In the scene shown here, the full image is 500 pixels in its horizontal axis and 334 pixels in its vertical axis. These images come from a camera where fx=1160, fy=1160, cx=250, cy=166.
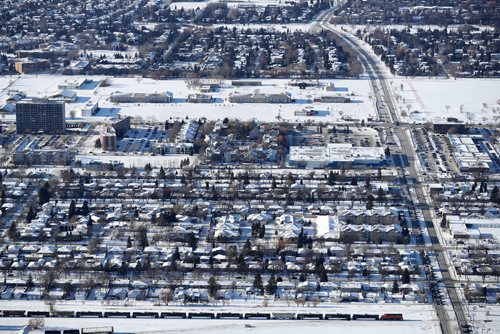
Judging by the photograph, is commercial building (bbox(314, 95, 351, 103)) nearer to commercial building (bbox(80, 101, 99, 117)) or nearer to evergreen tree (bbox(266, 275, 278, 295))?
commercial building (bbox(80, 101, 99, 117))

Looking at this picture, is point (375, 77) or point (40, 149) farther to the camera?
point (375, 77)

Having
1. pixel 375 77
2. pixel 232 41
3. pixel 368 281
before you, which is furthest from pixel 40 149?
pixel 232 41

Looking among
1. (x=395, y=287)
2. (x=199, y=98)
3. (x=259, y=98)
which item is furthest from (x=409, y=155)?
(x=395, y=287)

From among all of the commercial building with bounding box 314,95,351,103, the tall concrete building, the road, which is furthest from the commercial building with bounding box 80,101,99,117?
the road

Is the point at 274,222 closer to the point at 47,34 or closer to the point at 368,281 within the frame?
the point at 368,281

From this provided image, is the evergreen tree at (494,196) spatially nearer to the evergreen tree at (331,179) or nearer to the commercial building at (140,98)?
the evergreen tree at (331,179)

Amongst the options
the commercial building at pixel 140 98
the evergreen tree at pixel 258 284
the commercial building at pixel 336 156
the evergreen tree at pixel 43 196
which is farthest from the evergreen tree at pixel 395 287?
the commercial building at pixel 140 98
